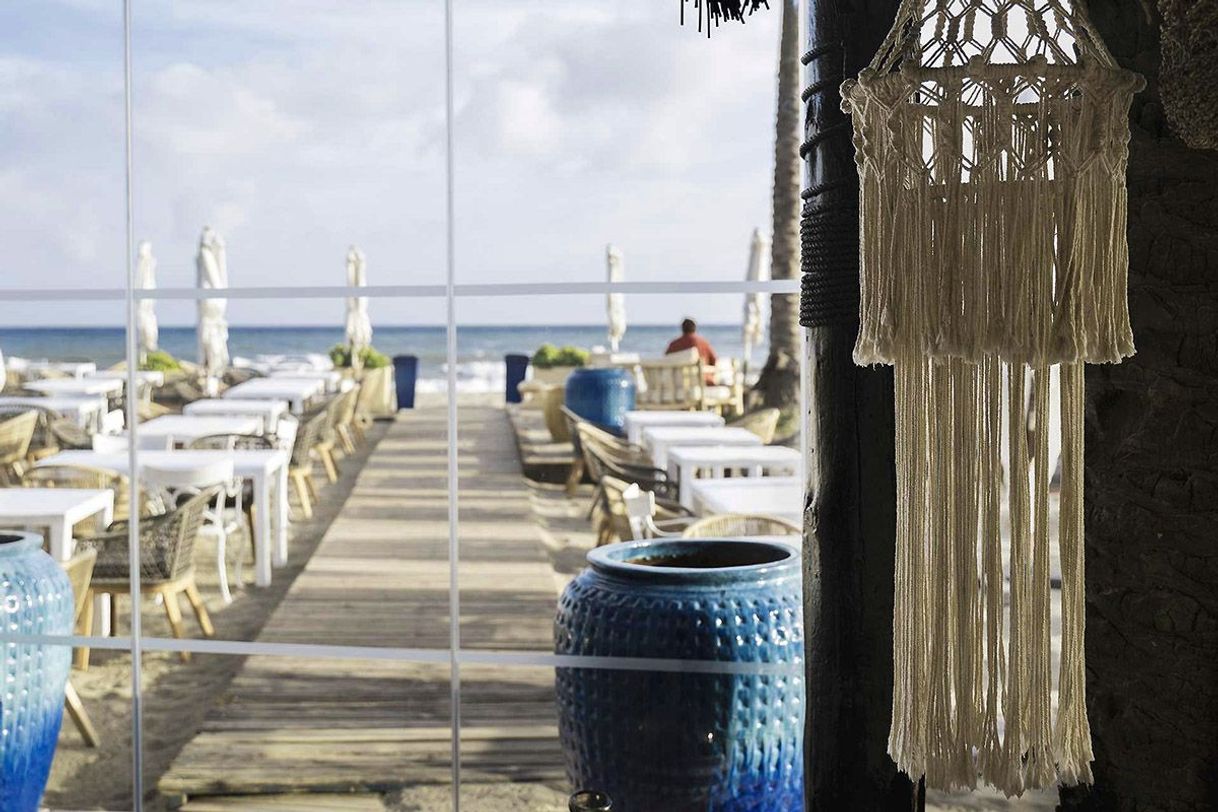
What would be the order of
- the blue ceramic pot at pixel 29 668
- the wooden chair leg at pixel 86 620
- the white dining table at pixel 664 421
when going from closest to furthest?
the blue ceramic pot at pixel 29 668 → the wooden chair leg at pixel 86 620 → the white dining table at pixel 664 421

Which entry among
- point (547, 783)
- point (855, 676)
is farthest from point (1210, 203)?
point (547, 783)

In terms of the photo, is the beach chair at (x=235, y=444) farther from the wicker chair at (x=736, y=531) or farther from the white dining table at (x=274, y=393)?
the wicker chair at (x=736, y=531)

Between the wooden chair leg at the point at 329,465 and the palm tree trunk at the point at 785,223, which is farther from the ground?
the palm tree trunk at the point at 785,223

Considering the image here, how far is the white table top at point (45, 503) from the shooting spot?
3.40 m

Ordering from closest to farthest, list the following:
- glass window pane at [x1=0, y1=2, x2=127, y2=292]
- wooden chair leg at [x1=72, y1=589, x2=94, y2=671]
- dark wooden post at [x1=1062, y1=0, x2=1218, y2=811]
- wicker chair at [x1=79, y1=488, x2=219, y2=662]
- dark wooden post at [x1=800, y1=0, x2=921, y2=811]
Result: dark wooden post at [x1=1062, y1=0, x2=1218, y2=811], dark wooden post at [x1=800, y1=0, x2=921, y2=811], wicker chair at [x1=79, y1=488, x2=219, y2=662], wooden chair leg at [x1=72, y1=589, x2=94, y2=671], glass window pane at [x1=0, y1=2, x2=127, y2=292]

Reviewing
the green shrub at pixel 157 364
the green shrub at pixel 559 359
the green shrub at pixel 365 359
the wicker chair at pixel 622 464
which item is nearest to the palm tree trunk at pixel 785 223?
the wicker chair at pixel 622 464

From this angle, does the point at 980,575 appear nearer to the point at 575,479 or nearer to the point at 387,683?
the point at 387,683

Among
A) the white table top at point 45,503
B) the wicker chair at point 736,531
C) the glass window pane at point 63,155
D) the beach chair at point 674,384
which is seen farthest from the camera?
the glass window pane at point 63,155

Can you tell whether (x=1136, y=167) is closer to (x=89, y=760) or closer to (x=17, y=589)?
(x=17, y=589)

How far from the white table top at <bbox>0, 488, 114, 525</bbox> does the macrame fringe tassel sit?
2.77 metres

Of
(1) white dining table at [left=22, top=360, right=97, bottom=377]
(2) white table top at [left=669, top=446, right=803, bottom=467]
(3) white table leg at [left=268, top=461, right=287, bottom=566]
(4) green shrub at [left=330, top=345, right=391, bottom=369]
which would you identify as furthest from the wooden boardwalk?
(1) white dining table at [left=22, top=360, right=97, bottom=377]

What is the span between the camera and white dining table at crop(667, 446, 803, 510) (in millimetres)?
4551

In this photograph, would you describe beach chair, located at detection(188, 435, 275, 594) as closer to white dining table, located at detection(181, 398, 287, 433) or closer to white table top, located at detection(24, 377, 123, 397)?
white dining table, located at detection(181, 398, 287, 433)

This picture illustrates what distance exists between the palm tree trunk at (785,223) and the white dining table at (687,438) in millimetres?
3270
